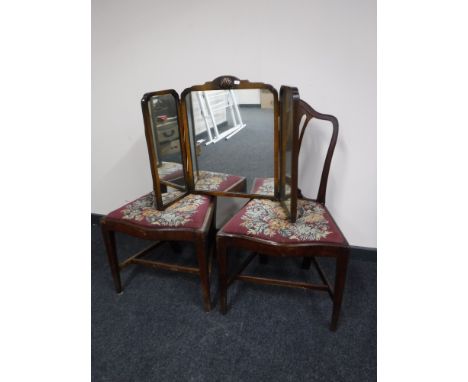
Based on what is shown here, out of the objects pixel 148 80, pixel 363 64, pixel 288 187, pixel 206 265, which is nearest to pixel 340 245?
pixel 288 187

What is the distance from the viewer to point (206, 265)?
132cm

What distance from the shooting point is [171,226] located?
4.28 ft

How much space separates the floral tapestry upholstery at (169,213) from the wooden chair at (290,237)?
18 cm

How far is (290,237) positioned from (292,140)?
42cm

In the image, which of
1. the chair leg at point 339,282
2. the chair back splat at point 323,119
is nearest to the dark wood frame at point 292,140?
the chair back splat at point 323,119

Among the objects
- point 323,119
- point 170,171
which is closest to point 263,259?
point 170,171

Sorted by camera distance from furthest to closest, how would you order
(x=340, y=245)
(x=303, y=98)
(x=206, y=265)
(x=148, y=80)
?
(x=148, y=80) < (x=303, y=98) < (x=206, y=265) < (x=340, y=245)

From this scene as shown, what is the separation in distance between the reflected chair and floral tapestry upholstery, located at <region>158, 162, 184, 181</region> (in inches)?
6.1

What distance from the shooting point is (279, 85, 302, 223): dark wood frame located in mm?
1059

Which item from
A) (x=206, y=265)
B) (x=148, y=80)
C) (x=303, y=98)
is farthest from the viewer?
(x=148, y=80)

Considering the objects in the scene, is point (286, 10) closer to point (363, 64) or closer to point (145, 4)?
point (363, 64)

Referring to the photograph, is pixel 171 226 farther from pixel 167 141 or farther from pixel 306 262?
pixel 306 262

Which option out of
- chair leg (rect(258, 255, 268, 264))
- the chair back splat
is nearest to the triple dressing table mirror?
the chair back splat

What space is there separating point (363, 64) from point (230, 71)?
2.39 feet
